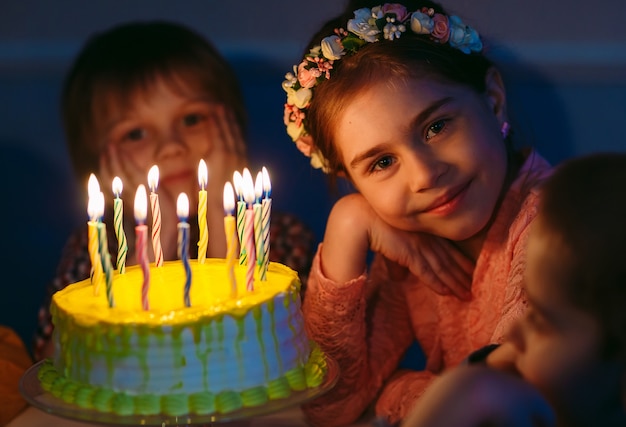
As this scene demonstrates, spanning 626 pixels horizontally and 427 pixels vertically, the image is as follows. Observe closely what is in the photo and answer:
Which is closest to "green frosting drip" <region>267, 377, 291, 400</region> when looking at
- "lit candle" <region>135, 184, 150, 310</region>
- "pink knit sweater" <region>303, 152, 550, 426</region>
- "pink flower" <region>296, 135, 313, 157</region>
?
"lit candle" <region>135, 184, 150, 310</region>

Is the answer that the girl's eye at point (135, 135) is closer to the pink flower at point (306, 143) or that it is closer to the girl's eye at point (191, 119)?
the girl's eye at point (191, 119)

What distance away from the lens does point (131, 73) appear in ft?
7.39

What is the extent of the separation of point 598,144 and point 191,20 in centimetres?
124

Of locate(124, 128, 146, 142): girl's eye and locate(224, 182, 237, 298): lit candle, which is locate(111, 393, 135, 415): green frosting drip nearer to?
locate(224, 182, 237, 298): lit candle

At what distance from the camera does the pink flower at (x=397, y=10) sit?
5.42ft

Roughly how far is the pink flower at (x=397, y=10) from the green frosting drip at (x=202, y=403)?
0.84 m

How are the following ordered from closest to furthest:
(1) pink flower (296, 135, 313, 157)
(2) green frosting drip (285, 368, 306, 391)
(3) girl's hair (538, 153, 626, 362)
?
(3) girl's hair (538, 153, 626, 362)
(2) green frosting drip (285, 368, 306, 391)
(1) pink flower (296, 135, 313, 157)

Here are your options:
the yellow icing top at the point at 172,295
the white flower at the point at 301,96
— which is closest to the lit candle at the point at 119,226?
the yellow icing top at the point at 172,295

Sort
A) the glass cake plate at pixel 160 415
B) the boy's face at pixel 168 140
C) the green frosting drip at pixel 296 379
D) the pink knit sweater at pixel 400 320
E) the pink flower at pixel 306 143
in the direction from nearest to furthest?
the glass cake plate at pixel 160 415
the green frosting drip at pixel 296 379
the pink knit sweater at pixel 400 320
the pink flower at pixel 306 143
the boy's face at pixel 168 140

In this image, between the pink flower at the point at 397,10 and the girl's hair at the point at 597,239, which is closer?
the girl's hair at the point at 597,239

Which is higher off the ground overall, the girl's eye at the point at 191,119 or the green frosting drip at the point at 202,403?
the girl's eye at the point at 191,119

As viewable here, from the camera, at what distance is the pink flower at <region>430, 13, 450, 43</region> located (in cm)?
165

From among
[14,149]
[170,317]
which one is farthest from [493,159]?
[14,149]

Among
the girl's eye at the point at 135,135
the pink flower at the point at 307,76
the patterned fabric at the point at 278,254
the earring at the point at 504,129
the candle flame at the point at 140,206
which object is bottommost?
the patterned fabric at the point at 278,254
